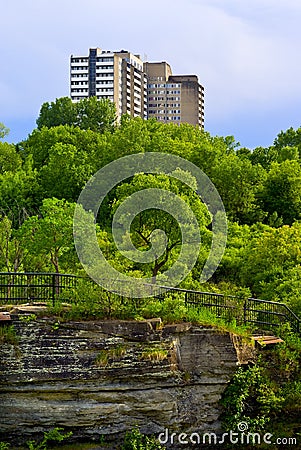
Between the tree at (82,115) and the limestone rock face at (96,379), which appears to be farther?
the tree at (82,115)

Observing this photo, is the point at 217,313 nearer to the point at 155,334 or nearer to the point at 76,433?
the point at 155,334

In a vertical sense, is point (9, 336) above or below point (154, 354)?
above

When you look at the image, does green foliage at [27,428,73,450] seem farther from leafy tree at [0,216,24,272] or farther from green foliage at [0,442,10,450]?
leafy tree at [0,216,24,272]

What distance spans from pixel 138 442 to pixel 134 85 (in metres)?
85.5

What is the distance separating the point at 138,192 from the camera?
2033cm

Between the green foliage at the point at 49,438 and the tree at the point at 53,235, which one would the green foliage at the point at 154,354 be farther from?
the tree at the point at 53,235

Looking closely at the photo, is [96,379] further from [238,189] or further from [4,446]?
[238,189]

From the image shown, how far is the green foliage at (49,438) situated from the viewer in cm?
1539

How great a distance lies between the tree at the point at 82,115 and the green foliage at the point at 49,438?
42.7 meters

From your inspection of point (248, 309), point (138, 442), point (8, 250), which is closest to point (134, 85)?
point (8, 250)

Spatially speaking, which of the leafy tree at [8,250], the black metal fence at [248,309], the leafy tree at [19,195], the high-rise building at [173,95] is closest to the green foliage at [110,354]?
the black metal fence at [248,309]

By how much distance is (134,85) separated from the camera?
97.5m

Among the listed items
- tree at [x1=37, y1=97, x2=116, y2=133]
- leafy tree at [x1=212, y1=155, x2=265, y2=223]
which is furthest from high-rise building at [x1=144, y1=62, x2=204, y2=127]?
leafy tree at [x1=212, y1=155, x2=265, y2=223]

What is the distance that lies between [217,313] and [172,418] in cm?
336
